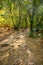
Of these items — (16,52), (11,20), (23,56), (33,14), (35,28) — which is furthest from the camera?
(11,20)

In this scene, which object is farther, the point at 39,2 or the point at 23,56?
the point at 39,2

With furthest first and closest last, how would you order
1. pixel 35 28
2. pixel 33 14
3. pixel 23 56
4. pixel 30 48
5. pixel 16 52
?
1. pixel 35 28
2. pixel 33 14
3. pixel 30 48
4. pixel 16 52
5. pixel 23 56

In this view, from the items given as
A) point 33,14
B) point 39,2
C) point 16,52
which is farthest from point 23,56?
point 39,2

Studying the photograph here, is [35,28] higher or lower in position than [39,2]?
lower

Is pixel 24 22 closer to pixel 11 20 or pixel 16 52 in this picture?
pixel 11 20

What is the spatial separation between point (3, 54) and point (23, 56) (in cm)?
103

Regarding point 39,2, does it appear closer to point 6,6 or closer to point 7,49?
point 6,6

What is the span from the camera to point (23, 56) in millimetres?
7988

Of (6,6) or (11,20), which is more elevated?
(6,6)

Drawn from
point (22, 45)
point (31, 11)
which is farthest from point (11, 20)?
point (22, 45)

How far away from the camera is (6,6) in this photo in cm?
1535

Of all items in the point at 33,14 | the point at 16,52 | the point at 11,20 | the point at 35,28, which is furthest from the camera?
the point at 11,20

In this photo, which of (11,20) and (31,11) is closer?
(31,11)

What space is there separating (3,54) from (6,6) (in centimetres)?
790
